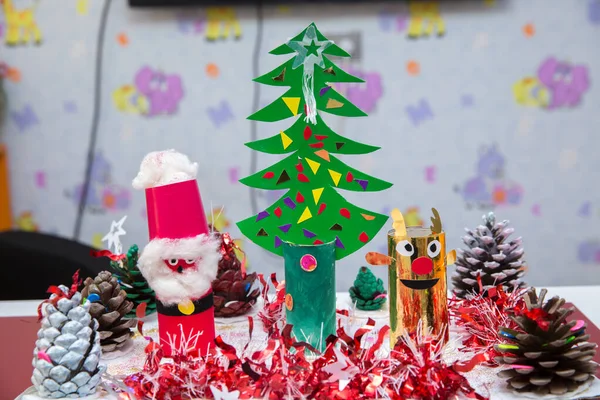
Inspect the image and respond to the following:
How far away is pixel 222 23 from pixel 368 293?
3.90 feet

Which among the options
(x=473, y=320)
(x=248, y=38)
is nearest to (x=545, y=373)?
(x=473, y=320)

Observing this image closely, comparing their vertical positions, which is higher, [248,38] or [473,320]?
[248,38]

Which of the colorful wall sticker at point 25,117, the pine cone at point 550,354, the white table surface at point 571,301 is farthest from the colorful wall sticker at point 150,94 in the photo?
the pine cone at point 550,354

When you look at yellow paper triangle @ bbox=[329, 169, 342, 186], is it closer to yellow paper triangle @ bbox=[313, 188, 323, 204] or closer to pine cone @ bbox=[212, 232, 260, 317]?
yellow paper triangle @ bbox=[313, 188, 323, 204]

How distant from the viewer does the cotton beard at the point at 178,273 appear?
0.75 meters

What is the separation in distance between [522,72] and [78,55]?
1.37 m

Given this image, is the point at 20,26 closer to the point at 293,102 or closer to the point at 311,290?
the point at 293,102

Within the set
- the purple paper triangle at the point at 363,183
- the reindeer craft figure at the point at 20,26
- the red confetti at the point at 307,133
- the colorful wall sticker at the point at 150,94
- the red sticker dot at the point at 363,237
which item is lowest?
the red sticker dot at the point at 363,237

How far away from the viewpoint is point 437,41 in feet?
6.05

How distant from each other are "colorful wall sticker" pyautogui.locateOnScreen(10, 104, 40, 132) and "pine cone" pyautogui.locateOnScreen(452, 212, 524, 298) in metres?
1.52

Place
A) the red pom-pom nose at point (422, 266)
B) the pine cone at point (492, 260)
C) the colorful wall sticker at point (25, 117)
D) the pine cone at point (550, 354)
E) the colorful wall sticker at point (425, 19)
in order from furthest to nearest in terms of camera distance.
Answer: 1. the colorful wall sticker at point (25, 117)
2. the colorful wall sticker at point (425, 19)
3. the pine cone at point (492, 260)
4. the red pom-pom nose at point (422, 266)
5. the pine cone at point (550, 354)

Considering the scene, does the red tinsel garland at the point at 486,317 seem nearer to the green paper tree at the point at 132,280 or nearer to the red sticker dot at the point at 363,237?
the red sticker dot at the point at 363,237

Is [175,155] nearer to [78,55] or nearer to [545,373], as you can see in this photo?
[545,373]

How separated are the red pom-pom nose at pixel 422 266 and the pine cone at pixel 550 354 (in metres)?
0.12
